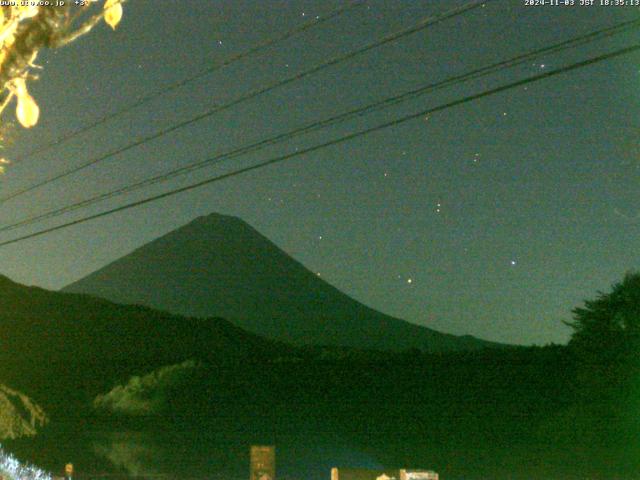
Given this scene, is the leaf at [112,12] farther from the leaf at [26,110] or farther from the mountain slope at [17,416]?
the mountain slope at [17,416]

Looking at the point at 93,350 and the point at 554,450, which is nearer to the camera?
the point at 554,450

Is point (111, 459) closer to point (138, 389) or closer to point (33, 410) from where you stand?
point (138, 389)

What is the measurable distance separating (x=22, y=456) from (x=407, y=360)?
4872cm

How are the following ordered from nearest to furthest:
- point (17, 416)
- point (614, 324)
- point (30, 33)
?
point (30, 33)
point (17, 416)
point (614, 324)

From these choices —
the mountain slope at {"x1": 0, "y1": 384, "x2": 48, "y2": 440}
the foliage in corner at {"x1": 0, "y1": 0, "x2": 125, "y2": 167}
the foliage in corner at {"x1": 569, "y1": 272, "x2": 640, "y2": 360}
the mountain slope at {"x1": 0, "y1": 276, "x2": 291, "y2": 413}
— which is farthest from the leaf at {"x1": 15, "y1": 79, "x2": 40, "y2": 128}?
the mountain slope at {"x1": 0, "y1": 276, "x2": 291, "y2": 413}

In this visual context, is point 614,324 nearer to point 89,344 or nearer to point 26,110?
point 26,110

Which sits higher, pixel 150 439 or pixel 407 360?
pixel 407 360

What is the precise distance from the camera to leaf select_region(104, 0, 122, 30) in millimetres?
4242

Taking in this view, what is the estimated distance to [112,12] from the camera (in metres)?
4.27

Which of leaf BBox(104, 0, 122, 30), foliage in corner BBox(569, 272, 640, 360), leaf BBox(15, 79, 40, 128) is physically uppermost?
foliage in corner BBox(569, 272, 640, 360)

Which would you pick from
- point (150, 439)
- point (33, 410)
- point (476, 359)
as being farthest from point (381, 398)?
point (33, 410)

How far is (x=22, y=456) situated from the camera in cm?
7225

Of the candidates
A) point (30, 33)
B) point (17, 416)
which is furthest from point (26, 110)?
point (17, 416)

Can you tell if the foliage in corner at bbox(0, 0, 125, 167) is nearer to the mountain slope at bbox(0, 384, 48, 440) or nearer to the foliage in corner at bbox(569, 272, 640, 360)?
the mountain slope at bbox(0, 384, 48, 440)
